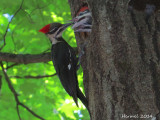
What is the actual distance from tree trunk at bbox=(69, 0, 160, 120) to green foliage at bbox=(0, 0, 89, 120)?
5.22 feet

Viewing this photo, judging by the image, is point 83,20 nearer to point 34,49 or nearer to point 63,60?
point 63,60

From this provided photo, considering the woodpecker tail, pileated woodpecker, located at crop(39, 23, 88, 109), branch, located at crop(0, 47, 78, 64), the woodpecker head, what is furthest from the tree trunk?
the woodpecker head

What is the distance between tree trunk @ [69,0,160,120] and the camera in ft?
5.74

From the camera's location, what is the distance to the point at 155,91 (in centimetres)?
174

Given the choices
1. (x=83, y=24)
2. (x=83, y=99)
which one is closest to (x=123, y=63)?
(x=83, y=99)

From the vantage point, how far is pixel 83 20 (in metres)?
2.89

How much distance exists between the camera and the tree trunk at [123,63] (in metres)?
1.75

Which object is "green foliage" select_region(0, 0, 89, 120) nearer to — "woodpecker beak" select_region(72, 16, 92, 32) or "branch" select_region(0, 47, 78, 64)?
"branch" select_region(0, 47, 78, 64)

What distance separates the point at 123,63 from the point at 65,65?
1.73 meters

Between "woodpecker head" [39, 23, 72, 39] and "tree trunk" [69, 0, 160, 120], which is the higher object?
"woodpecker head" [39, 23, 72, 39]

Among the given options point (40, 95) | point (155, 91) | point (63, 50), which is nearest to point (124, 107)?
point (155, 91)

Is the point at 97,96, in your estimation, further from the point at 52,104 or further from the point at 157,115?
the point at 52,104

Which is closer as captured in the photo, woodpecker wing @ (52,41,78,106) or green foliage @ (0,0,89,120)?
woodpecker wing @ (52,41,78,106)

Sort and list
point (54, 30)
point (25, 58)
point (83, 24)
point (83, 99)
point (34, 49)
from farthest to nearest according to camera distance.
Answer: point (34, 49)
point (54, 30)
point (25, 58)
point (83, 24)
point (83, 99)
